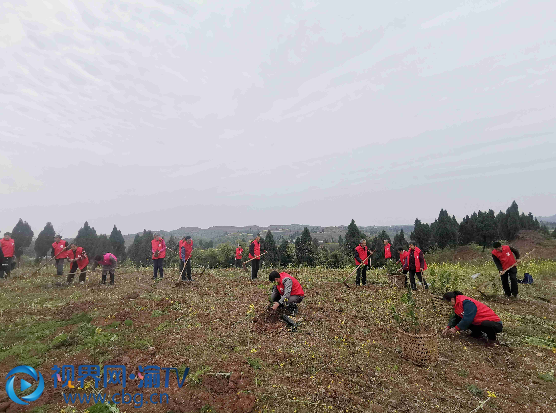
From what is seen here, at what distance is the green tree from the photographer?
7169cm

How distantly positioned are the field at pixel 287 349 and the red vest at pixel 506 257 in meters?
1.37

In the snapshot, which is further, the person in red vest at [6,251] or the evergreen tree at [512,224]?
the evergreen tree at [512,224]

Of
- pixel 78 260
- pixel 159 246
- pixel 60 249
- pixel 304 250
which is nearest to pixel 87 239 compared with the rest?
pixel 304 250

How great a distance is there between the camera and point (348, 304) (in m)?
10.5

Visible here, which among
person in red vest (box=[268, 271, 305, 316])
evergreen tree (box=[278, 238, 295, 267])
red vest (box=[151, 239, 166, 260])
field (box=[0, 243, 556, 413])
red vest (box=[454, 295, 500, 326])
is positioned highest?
red vest (box=[151, 239, 166, 260])

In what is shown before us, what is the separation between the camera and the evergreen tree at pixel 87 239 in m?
72.1

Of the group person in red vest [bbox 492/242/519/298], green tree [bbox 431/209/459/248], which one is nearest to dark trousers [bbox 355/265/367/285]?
person in red vest [bbox 492/242/519/298]

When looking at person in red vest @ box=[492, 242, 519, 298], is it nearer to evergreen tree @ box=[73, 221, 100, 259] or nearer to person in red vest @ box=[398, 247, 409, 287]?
person in red vest @ box=[398, 247, 409, 287]

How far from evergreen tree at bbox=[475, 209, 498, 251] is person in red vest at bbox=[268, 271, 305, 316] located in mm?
68155

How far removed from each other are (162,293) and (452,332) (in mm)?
10438

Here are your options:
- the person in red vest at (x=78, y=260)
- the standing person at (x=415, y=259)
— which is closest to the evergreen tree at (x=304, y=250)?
the person in red vest at (x=78, y=260)

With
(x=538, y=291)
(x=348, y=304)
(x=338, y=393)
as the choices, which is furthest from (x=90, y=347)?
(x=538, y=291)

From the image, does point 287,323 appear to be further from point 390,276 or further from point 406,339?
point 390,276

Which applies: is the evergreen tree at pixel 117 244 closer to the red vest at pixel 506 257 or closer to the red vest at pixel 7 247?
the red vest at pixel 7 247
